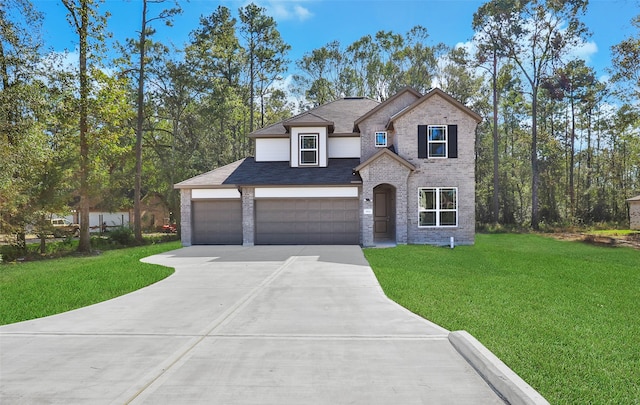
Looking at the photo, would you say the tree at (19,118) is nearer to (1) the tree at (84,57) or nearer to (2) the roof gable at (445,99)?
(1) the tree at (84,57)

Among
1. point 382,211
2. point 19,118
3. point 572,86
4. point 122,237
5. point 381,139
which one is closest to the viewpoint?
point 19,118

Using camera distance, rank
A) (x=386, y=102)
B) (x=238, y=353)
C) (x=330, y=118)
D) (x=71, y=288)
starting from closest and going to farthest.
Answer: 1. (x=238, y=353)
2. (x=71, y=288)
3. (x=386, y=102)
4. (x=330, y=118)

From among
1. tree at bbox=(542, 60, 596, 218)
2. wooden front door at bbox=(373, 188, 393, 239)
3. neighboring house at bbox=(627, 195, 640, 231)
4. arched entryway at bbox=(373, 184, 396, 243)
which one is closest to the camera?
arched entryway at bbox=(373, 184, 396, 243)

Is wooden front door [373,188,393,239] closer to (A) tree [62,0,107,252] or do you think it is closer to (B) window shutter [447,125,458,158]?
(B) window shutter [447,125,458,158]

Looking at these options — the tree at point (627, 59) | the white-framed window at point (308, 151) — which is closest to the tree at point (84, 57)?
the white-framed window at point (308, 151)

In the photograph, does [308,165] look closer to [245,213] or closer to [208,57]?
[245,213]

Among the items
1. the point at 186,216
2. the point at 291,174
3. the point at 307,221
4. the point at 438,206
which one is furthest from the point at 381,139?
the point at 186,216

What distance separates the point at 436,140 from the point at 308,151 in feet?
20.2

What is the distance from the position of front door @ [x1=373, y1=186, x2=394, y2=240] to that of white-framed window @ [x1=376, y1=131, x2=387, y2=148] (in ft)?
7.20

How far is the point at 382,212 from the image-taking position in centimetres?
1997

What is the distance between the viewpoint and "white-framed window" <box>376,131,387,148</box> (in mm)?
18844

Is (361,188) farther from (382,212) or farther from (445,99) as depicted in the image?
(445,99)

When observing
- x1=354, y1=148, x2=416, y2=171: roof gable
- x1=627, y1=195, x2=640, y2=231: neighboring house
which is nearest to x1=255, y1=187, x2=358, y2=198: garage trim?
x1=354, y1=148, x2=416, y2=171: roof gable

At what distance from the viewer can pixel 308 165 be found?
1892 cm
